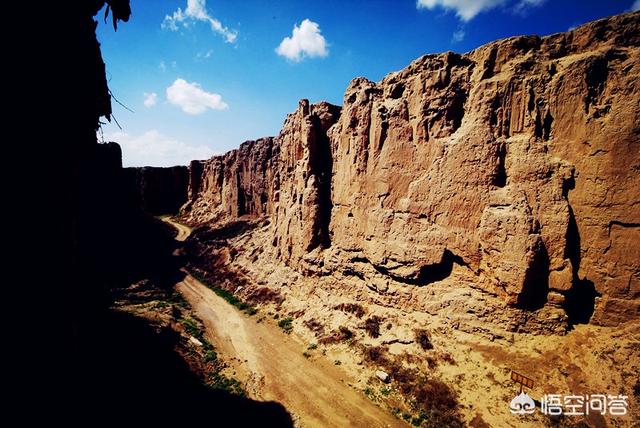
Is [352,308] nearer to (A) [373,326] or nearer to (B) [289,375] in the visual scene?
(A) [373,326]

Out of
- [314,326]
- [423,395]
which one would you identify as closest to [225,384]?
[314,326]

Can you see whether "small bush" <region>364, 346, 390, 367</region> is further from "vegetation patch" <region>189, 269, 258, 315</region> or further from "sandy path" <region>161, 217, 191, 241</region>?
"sandy path" <region>161, 217, 191, 241</region>

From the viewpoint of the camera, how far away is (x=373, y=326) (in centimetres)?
2647

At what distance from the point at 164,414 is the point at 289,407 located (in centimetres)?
750

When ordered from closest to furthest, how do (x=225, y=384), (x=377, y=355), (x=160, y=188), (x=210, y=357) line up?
(x=225, y=384), (x=377, y=355), (x=210, y=357), (x=160, y=188)

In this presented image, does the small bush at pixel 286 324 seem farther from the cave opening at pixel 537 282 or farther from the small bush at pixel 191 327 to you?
the cave opening at pixel 537 282

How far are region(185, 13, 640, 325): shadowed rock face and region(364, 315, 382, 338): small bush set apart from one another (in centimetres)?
341

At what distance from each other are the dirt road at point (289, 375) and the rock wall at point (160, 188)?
70.0 meters

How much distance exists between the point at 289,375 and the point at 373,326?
793 cm

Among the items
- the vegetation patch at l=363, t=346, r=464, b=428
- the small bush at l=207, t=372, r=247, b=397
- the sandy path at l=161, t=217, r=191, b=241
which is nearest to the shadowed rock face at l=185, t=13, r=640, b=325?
the vegetation patch at l=363, t=346, r=464, b=428

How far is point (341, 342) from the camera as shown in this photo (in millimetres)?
26719

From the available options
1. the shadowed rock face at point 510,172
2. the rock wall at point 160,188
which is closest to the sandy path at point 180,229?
the rock wall at point 160,188

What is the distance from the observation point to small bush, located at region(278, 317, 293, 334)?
30.8m

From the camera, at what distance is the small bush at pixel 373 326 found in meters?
26.0
